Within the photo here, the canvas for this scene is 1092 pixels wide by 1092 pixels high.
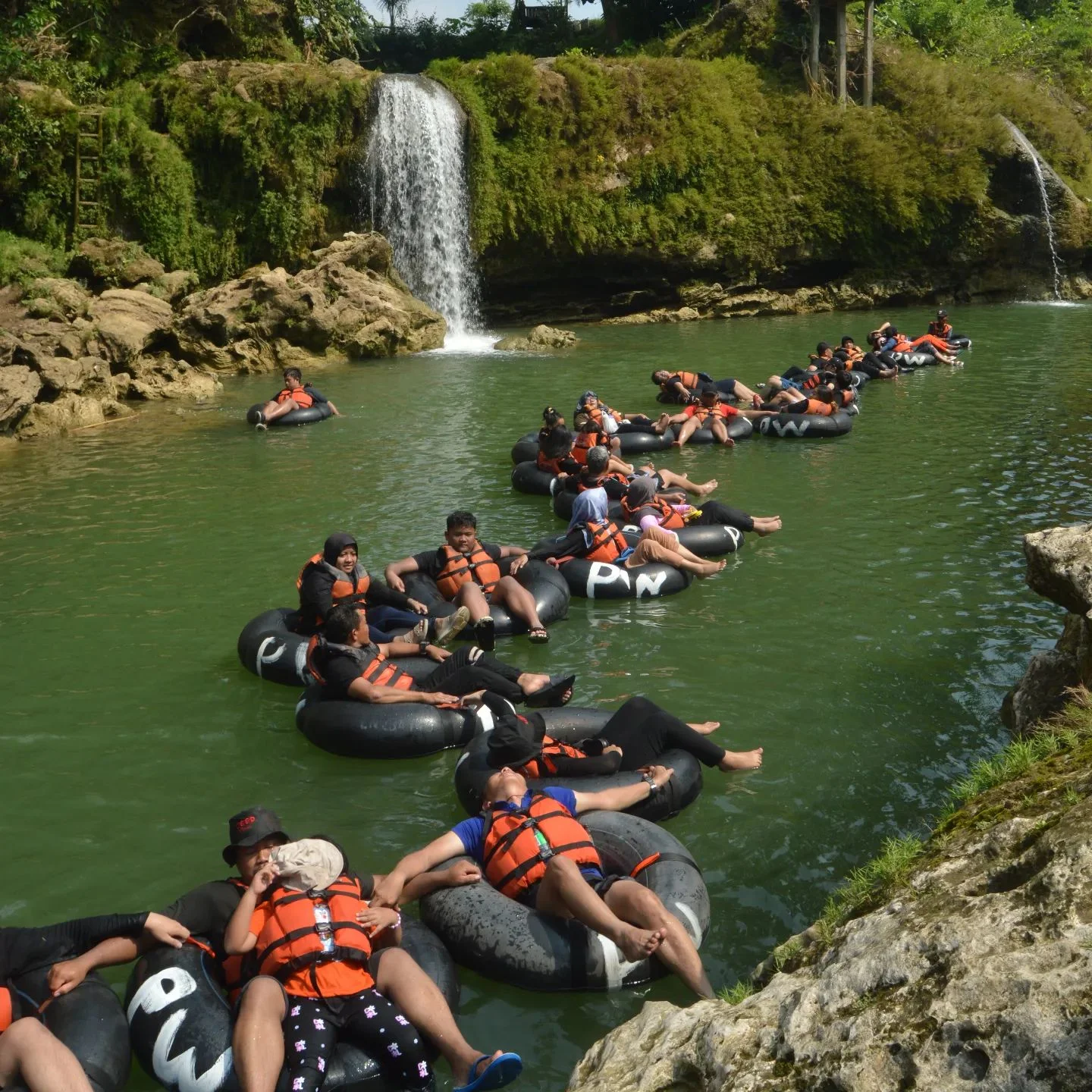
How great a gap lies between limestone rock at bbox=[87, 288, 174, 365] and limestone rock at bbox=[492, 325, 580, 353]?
315 inches

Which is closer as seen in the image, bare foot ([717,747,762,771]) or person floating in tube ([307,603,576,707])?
bare foot ([717,747,762,771])

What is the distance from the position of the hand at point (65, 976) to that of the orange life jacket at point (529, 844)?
6.79ft

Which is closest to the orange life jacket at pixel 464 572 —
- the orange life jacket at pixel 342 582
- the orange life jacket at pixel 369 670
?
the orange life jacket at pixel 342 582

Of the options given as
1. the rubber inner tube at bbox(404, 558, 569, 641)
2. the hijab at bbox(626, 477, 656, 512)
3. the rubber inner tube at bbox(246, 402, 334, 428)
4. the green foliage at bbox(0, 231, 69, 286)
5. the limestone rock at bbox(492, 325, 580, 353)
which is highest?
the green foliage at bbox(0, 231, 69, 286)

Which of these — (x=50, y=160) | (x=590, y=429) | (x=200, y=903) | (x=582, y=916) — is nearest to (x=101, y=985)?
(x=200, y=903)

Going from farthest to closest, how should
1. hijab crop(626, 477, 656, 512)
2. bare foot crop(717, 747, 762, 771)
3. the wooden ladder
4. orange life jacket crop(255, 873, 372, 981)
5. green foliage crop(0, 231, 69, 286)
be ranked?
1. the wooden ladder
2. green foliage crop(0, 231, 69, 286)
3. hijab crop(626, 477, 656, 512)
4. bare foot crop(717, 747, 762, 771)
5. orange life jacket crop(255, 873, 372, 981)

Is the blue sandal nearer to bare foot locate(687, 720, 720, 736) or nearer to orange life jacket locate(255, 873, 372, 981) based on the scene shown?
orange life jacket locate(255, 873, 372, 981)

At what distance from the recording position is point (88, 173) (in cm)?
2670

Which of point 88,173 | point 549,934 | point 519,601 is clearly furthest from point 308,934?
point 88,173

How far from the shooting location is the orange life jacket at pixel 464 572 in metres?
10.6

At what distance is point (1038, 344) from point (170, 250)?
67.7ft

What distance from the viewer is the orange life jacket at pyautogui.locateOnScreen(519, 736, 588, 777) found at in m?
7.25

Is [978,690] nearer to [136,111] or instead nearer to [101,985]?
[101,985]

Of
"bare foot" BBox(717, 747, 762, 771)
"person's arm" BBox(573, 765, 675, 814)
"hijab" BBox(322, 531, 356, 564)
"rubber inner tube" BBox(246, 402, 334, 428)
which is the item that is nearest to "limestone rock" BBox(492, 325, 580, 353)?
"rubber inner tube" BBox(246, 402, 334, 428)
